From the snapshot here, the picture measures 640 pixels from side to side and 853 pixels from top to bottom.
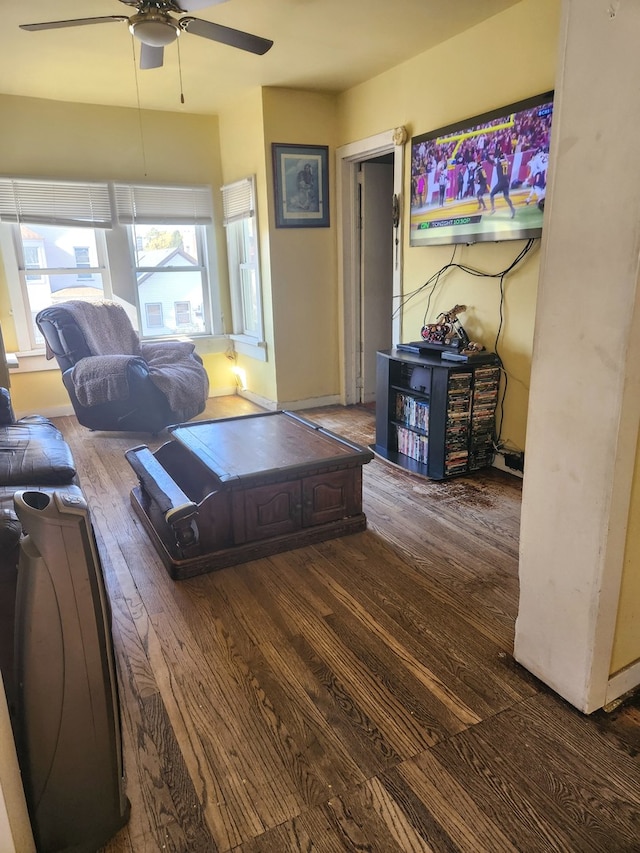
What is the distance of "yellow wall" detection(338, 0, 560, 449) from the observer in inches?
116

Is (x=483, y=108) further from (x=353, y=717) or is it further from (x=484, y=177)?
(x=353, y=717)

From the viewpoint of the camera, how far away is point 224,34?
8.92ft

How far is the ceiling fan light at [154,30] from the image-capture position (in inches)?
97.0

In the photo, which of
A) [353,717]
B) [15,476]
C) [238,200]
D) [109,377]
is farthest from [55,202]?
[353,717]

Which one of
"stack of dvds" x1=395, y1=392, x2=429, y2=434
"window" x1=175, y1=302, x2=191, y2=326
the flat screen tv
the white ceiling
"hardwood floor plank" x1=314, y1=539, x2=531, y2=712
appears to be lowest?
"hardwood floor plank" x1=314, y1=539, x2=531, y2=712

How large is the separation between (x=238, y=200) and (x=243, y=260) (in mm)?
526

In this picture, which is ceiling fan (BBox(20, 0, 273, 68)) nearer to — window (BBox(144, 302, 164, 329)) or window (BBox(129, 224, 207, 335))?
window (BBox(129, 224, 207, 335))

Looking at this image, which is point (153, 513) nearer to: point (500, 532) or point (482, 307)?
point (500, 532)

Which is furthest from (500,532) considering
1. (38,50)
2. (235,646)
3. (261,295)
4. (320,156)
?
(38,50)

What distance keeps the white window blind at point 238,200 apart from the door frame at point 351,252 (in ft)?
2.38

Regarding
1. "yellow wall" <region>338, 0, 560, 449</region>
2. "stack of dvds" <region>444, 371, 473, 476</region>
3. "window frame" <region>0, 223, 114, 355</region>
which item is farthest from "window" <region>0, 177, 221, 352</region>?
"stack of dvds" <region>444, 371, 473, 476</region>

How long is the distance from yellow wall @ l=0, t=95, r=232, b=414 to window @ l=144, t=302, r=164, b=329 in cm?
96

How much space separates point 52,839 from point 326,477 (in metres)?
1.64

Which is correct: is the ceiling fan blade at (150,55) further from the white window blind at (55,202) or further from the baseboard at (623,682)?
the baseboard at (623,682)
